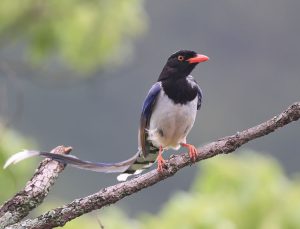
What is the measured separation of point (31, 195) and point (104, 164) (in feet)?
1.44

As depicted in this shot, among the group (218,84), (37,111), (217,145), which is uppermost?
(217,145)

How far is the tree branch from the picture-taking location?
4.57m

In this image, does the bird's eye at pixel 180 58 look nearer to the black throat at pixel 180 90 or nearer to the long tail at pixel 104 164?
the black throat at pixel 180 90

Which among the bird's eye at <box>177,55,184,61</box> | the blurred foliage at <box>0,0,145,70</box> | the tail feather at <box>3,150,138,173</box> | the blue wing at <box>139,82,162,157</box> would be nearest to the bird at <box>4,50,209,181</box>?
the blue wing at <box>139,82,162,157</box>

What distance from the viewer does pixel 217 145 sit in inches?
179

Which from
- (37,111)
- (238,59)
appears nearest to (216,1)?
(238,59)

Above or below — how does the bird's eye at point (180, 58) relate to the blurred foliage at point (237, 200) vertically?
above

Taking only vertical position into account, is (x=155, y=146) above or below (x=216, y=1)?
above

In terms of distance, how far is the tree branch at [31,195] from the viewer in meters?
4.57

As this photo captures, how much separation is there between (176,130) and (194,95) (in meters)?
0.24

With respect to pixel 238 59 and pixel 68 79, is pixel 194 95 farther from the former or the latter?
pixel 238 59

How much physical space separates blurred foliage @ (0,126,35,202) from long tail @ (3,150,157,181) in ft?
0.22

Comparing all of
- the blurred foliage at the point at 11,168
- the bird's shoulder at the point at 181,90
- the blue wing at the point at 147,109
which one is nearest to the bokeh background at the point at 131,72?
the blurred foliage at the point at 11,168

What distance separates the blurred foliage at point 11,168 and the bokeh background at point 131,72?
0.4 inches
